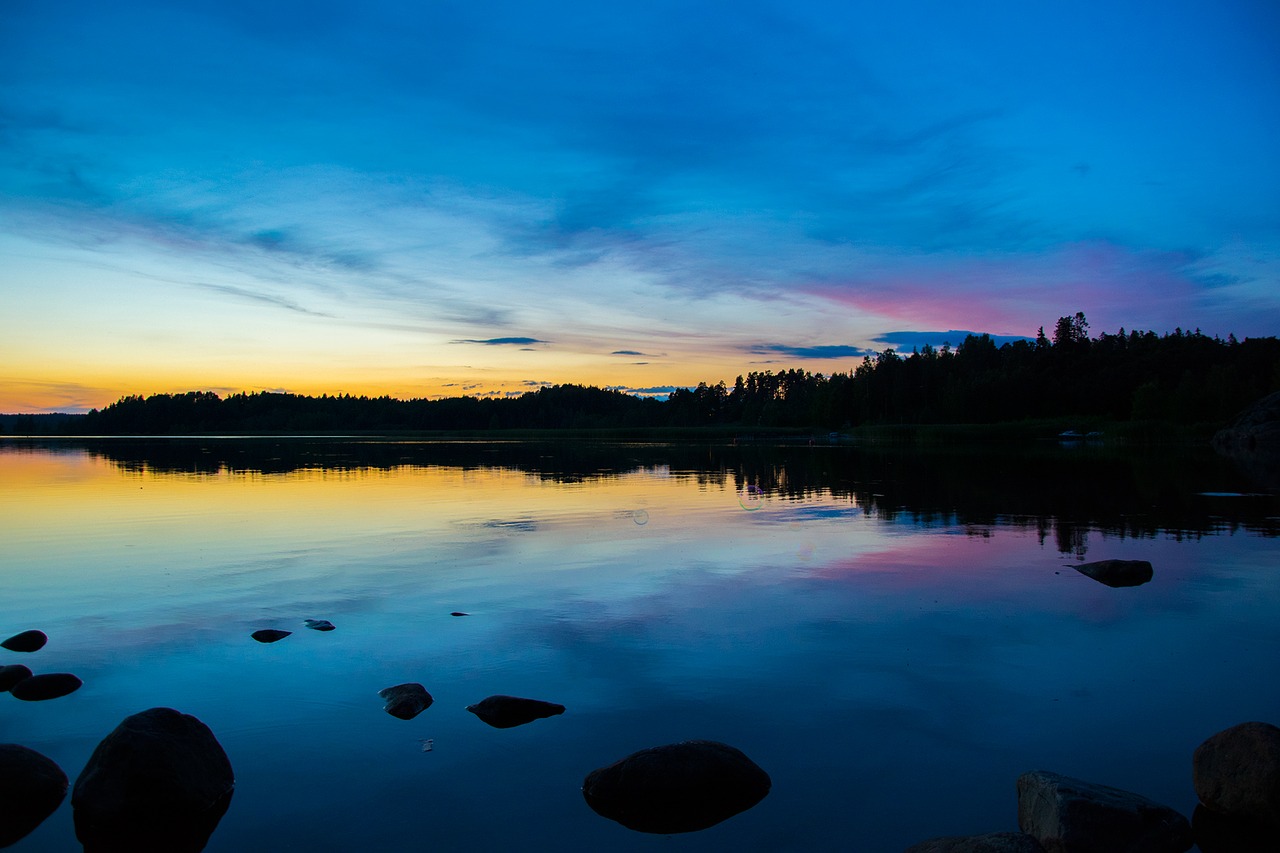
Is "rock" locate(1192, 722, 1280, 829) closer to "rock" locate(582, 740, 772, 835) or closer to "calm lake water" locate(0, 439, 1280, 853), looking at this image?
"calm lake water" locate(0, 439, 1280, 853)

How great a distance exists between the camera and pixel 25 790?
683 cm

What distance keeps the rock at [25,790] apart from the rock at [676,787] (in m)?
4.73

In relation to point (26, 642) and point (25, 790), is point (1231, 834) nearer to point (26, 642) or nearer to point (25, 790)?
point (25, 790)

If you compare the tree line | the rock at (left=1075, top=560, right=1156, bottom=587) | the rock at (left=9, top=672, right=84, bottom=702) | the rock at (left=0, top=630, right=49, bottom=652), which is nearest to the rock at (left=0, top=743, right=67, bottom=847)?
the rock at (left=9, top=672, right=84, bottom=702)

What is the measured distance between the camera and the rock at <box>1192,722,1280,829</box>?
6.30 m

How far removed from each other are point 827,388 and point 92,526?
167569 millimetres

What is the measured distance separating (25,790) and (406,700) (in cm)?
340

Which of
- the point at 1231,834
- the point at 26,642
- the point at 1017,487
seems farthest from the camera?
the point at 1017,487

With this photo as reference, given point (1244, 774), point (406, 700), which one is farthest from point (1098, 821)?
point (406, 700)

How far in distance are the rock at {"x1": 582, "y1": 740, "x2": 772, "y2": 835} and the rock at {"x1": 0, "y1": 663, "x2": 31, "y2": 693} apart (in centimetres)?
756

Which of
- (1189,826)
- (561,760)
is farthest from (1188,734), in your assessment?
(561,760)

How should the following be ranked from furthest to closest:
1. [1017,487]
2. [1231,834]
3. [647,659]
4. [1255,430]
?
[1255,430]
[1017,487]
[647,659]
[1231,834]

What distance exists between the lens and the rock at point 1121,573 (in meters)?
14.9

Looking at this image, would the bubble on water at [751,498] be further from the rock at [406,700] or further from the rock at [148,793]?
the rock at [148,793]
